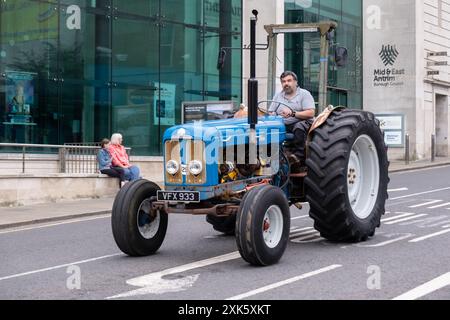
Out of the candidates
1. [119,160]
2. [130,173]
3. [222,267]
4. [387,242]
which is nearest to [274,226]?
[222,267]

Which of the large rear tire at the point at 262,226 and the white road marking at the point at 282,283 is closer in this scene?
the white road marking at the point at 282,283

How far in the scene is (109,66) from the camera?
23328mm

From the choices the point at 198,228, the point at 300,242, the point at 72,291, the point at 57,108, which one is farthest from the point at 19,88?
the point at 72,291

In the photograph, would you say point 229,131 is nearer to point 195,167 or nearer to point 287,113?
point 195,167

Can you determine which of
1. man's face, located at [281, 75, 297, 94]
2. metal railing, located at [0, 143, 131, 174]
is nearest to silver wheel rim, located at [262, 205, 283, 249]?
man's face, located at [281, 75, 297, 94]

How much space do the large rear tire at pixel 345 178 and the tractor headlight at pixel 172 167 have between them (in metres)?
1.76

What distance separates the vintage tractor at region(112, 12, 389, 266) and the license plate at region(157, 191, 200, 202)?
0.01 meters

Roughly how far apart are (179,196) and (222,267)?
0.96 metres

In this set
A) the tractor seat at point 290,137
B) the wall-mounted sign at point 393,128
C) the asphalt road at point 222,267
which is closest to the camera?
the asphalt road at point 222,267

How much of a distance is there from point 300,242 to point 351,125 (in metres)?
1.75

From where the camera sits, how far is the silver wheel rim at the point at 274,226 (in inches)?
323

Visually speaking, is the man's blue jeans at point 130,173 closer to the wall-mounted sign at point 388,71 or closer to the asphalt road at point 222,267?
the asphalt road at point 222,267

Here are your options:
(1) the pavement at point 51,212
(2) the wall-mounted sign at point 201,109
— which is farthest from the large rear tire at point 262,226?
(2) the wall-mounted sign at point 201,109
